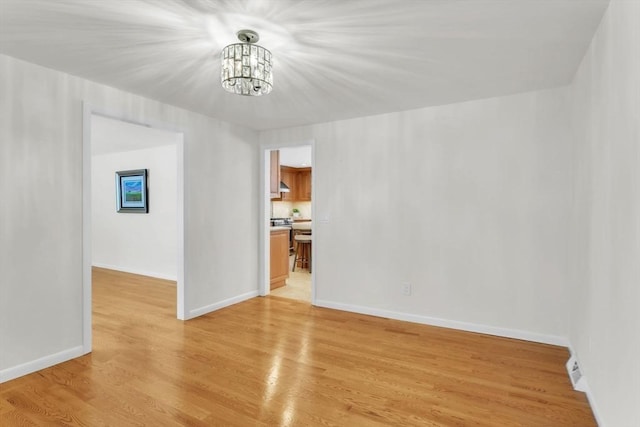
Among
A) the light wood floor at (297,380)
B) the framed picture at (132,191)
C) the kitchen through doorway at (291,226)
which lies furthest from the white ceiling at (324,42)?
the framed picture at (132,191)

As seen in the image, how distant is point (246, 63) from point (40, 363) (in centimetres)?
269

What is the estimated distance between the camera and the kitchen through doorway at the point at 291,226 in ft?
16.4

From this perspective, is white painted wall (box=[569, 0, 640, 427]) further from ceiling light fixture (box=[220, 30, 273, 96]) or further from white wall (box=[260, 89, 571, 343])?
ceiling light fixture (box=[220, 30, 273, 96])

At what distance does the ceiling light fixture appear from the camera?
6.62 ft

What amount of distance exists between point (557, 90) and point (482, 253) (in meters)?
1.61

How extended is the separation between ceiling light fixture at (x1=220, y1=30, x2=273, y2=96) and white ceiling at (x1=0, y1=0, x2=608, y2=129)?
0.08 metres

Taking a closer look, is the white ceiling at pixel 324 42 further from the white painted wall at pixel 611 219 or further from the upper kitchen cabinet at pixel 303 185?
the upper kitchen cabinet at pixel 303 185

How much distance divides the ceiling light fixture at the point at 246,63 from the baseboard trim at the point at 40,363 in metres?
2.48

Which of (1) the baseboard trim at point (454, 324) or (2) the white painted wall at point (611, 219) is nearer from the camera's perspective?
(2) the white painted wall at point (611, 219)

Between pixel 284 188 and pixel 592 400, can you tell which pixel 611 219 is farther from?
pixel 284 188

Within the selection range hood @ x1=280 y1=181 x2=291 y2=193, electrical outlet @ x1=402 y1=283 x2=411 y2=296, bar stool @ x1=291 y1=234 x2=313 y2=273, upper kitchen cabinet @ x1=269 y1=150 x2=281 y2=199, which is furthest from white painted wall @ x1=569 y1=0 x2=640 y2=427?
range hood @ x1=280 y1=181 x2=291 y2=193

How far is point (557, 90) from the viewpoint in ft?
9.63

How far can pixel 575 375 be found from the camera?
2352 millimetres

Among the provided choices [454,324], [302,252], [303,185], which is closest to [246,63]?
[454,324]
